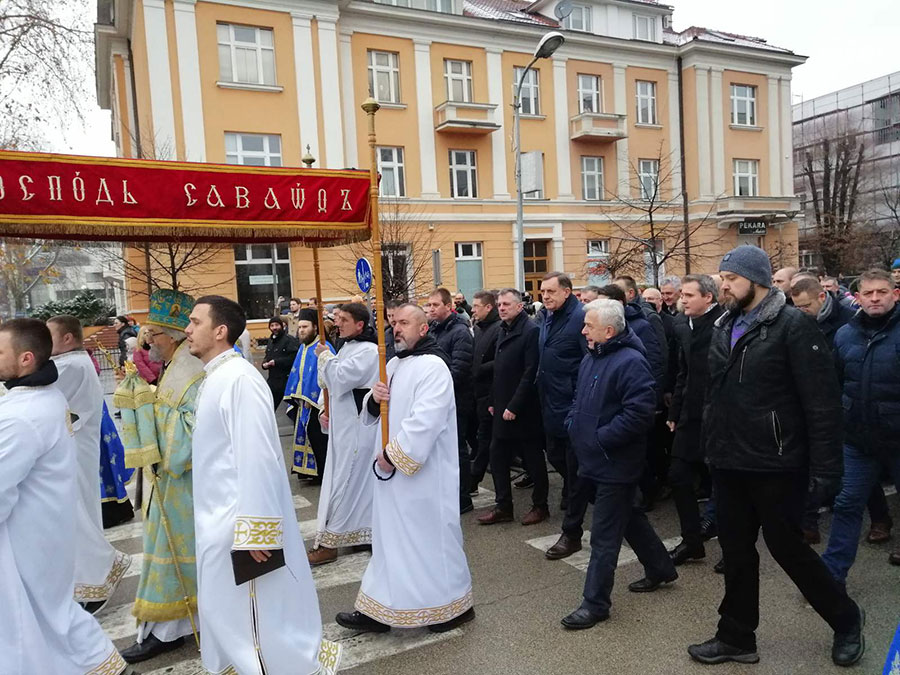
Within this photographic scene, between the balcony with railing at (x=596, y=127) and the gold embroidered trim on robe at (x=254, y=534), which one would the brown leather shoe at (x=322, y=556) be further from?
the balcony with railing at (x=596, y=127)

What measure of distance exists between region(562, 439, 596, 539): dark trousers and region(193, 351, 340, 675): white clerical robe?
2.37m

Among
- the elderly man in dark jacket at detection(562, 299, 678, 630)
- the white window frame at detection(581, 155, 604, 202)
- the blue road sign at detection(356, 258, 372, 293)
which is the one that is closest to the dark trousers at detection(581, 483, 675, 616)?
the elderly man in dark jacket at detection(562, 299, 678, 630)

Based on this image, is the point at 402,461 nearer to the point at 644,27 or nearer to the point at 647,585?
the point at 647,585

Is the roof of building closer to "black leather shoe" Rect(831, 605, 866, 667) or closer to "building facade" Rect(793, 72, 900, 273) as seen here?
"building facade" Rect(793, 72, 900, 273)

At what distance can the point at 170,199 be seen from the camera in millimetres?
4059

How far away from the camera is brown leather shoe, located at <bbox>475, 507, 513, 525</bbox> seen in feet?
19.6

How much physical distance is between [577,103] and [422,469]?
82.3 feet

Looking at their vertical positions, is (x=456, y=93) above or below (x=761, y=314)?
above

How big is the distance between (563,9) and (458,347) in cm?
2425

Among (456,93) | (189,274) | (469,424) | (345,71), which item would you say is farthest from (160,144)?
(469,424)

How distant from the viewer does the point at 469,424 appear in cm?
781

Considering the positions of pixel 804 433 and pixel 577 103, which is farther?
pixel 577 103

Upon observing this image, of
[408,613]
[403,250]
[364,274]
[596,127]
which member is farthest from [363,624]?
[596,127]

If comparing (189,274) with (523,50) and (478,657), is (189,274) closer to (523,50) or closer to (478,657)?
(523,50)
